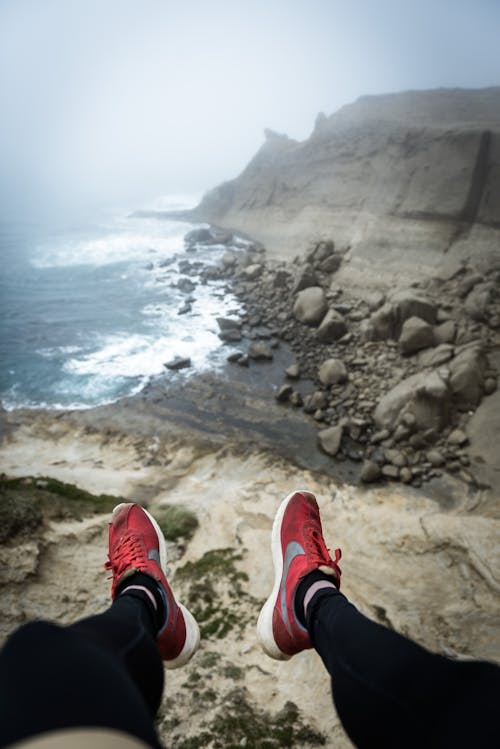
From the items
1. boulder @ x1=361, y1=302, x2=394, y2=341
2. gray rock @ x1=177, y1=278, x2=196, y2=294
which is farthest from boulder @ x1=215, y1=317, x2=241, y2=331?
gray rock @ x1=177, y1=278, x2=196, y2=294

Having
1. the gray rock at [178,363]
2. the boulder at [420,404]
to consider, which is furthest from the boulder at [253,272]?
the boulder at [420,404]

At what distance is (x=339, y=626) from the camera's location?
170cm

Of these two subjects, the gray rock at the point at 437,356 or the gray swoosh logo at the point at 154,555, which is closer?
the gray swoosh logo at the point at 154,555

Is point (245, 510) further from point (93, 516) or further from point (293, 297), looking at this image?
point (293, 297)

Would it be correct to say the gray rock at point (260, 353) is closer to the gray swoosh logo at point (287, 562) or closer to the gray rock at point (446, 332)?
the gray rock at point (446, 332)

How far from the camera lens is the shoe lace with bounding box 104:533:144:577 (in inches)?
96.0

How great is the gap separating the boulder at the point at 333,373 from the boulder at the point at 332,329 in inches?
62.2

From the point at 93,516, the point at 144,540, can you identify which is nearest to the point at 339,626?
the point at 144,540

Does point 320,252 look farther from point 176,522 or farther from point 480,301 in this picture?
point 176,522

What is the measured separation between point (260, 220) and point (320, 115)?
9.14 metres

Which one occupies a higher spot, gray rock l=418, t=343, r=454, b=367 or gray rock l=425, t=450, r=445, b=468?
gray rock l=418, t=343, r=454, b=367

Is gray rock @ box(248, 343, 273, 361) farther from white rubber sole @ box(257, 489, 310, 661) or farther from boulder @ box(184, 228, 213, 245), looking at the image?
boulder @ box(184, 228, 213, 245)

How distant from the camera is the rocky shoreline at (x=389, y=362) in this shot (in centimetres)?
682

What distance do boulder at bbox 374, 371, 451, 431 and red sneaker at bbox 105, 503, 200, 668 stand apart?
5.72 metres
